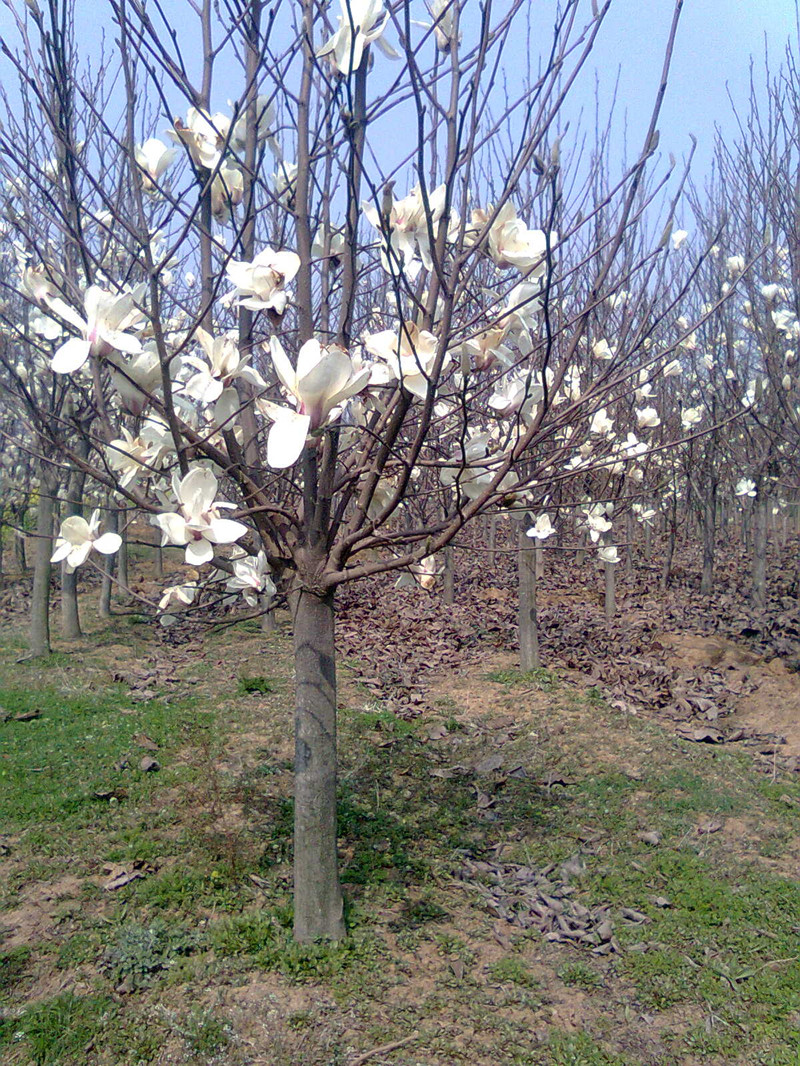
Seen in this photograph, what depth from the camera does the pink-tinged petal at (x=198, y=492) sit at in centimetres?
189

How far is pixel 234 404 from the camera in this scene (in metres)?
2.23

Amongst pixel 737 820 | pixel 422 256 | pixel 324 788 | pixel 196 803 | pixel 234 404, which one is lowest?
pixel 737 820

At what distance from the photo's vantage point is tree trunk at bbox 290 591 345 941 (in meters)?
2.86

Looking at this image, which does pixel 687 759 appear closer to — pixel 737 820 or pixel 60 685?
pixel 737 820

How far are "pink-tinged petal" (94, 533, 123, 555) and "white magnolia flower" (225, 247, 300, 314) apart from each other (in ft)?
2.13

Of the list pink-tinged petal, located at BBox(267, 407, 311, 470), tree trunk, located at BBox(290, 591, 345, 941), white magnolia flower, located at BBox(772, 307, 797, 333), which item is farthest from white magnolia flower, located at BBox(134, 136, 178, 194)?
white magnolia flower, located at BBox(772, 307, 797, 333)

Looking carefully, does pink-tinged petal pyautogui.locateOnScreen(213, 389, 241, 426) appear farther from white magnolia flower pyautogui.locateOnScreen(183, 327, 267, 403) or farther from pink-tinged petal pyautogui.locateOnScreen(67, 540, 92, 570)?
pink-tinged petal pyautogui.locateOnScreen(67, 540, 92, 570)

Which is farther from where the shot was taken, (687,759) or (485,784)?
(687,759)

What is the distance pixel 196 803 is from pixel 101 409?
229 centimetres

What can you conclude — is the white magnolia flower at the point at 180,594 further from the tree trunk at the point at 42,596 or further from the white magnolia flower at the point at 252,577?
the tree trunk at the point at 42,596

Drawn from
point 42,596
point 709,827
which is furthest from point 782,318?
point 42,596

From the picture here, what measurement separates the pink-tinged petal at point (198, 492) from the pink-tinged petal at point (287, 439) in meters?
0.33

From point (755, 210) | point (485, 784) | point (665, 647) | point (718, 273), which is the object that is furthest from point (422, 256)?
point (718, 273)

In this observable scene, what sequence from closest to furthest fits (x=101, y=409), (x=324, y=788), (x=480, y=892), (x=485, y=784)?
(x=101, y=409), (x=324, y=788), (x=480, y=892), (x=485, y=784)
